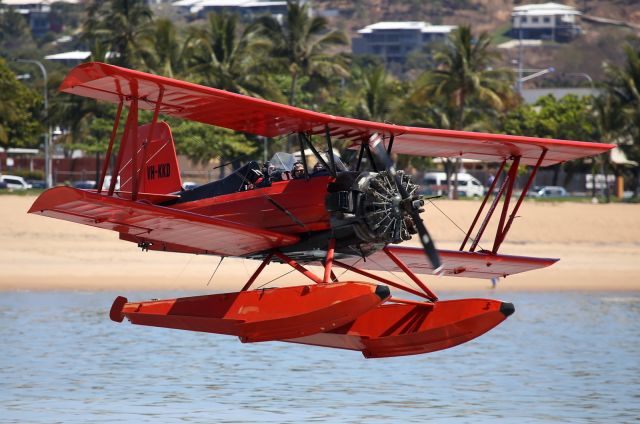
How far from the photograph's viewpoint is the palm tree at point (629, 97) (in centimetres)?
6419

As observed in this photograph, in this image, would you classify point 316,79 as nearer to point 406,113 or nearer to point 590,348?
point 406,113

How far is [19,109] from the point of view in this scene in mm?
77875

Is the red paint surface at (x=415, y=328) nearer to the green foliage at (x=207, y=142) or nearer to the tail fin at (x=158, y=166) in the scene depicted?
the tail fin at (x=158, y=166)

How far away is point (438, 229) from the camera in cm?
3594

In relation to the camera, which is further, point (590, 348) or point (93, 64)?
point (590, 348)

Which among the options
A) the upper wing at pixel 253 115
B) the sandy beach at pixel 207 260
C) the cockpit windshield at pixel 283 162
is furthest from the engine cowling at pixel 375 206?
the sandy beach at pixel 207 260

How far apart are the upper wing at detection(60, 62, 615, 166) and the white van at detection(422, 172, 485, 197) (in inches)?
1841

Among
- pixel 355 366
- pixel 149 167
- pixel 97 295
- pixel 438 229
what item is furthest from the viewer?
pixel 438 229

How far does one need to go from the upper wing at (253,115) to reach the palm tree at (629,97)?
1929 inches

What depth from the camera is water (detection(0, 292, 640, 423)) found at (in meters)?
15.9

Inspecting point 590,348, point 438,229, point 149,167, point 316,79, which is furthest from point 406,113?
point 149,167

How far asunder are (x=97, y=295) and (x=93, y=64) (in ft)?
50.7

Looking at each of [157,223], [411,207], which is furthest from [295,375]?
[411,207]

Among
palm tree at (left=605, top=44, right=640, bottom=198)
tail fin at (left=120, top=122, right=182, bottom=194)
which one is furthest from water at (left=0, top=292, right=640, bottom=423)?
palm tree at (left=605, top=44, right=640, bottom=198)
